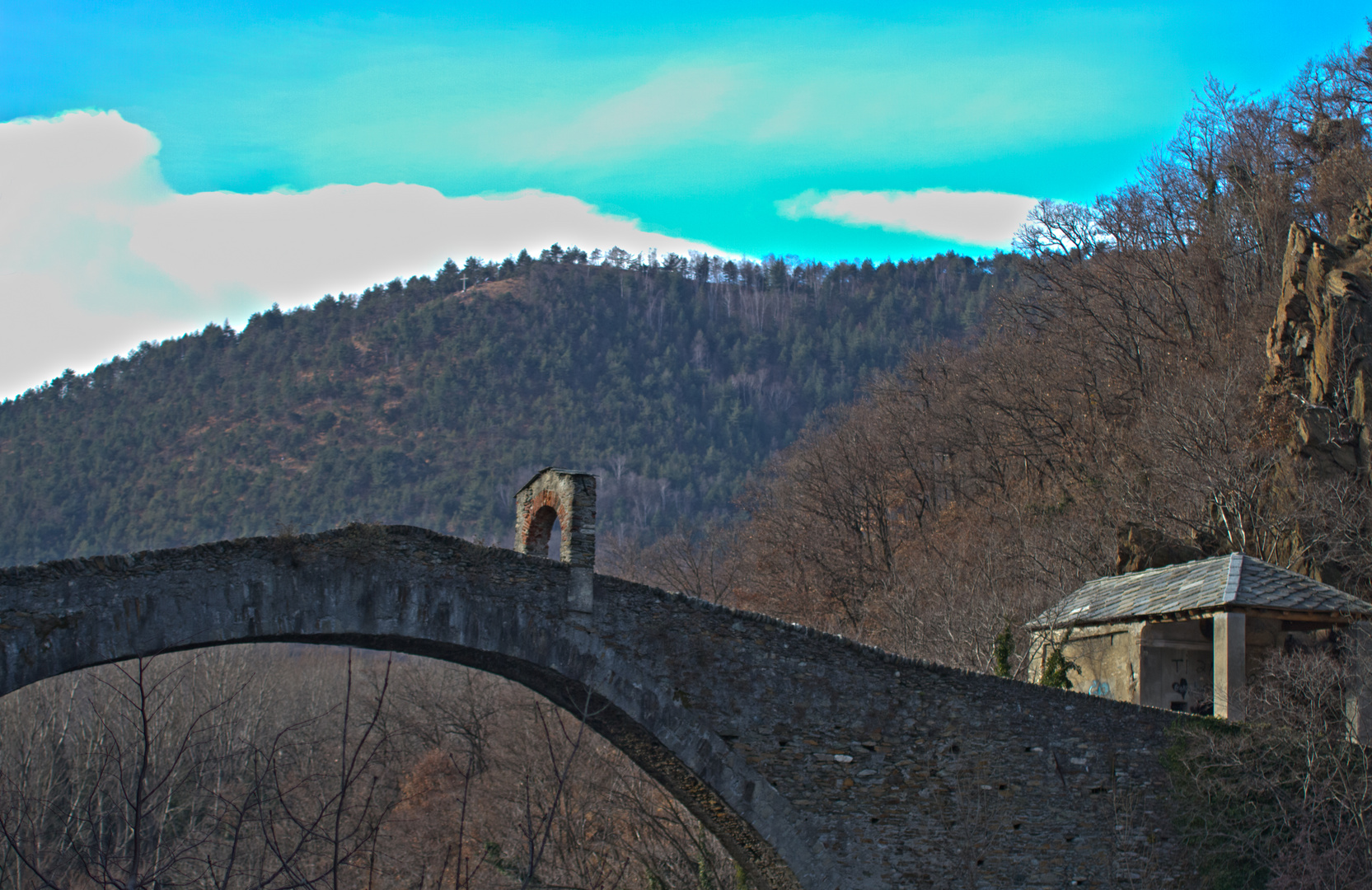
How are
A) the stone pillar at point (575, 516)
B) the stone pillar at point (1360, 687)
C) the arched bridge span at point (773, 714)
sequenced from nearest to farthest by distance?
1. the arched bridge span at point (773, 714)
2. the stone pillar at point (575, 516)
3. the stone pillar at point (1360, 687)

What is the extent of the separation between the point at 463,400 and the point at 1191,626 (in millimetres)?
55598

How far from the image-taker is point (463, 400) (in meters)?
65.7

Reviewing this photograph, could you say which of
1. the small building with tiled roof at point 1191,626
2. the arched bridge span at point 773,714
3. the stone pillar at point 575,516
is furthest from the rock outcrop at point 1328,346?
the stone pillar at point 575,516

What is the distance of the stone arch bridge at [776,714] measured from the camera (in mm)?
10828

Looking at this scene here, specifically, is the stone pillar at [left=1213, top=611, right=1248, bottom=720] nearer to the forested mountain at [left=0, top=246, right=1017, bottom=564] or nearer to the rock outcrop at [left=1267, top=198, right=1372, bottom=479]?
the rock outcrop at [left=1267, top=198, right=1372, bottom=479]

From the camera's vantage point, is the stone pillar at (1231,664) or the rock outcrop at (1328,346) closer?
the stone pillar at (1231,664)

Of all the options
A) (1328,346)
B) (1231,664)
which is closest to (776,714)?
(1231,664)

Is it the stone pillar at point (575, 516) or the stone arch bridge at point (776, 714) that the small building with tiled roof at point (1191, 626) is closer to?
the stone arch bridge at point (776, 714)

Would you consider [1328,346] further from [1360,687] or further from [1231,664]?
Result: [1231,664]

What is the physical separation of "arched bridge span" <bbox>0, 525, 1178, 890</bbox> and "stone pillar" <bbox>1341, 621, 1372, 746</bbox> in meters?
1.91

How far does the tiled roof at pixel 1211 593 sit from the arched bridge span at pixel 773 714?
1553mm

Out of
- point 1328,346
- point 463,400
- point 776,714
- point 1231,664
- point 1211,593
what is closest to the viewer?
point 776,714

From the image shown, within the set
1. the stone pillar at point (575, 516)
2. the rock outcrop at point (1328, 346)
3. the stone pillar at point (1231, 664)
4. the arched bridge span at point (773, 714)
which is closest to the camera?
the arched bridge span at point (773, 714)

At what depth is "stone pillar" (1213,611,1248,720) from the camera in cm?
1217
